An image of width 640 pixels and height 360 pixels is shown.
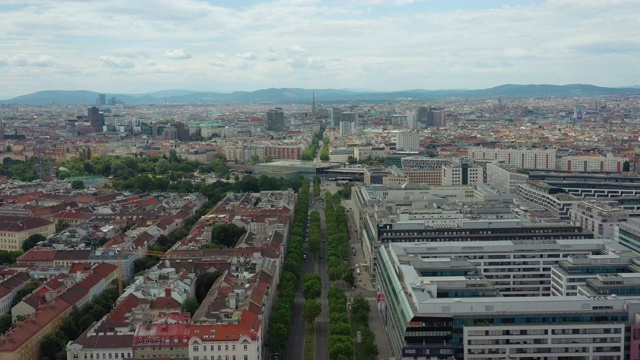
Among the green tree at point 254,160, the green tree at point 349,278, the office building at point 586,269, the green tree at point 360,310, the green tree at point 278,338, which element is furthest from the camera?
the green tree at point 254,160

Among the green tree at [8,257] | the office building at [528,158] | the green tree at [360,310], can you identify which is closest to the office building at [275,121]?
the office building at [528,158]

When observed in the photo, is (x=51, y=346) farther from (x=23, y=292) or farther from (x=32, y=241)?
(x=32, y=241)

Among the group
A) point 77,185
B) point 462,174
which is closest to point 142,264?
point 77,185

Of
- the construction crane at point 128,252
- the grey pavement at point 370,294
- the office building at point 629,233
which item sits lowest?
the grey pavement at point 370,294

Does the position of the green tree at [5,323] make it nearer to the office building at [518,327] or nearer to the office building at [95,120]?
the office building at [518,327]

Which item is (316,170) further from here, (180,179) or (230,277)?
(230,277)

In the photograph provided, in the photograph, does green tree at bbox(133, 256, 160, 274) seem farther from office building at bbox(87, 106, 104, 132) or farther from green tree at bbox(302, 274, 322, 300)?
office building at bbox(87, 106, 104, 132)

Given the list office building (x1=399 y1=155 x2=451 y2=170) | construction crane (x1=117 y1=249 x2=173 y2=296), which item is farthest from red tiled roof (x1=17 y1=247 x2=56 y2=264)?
office building (x1=399 y1=155 x2=451 y2=170)
